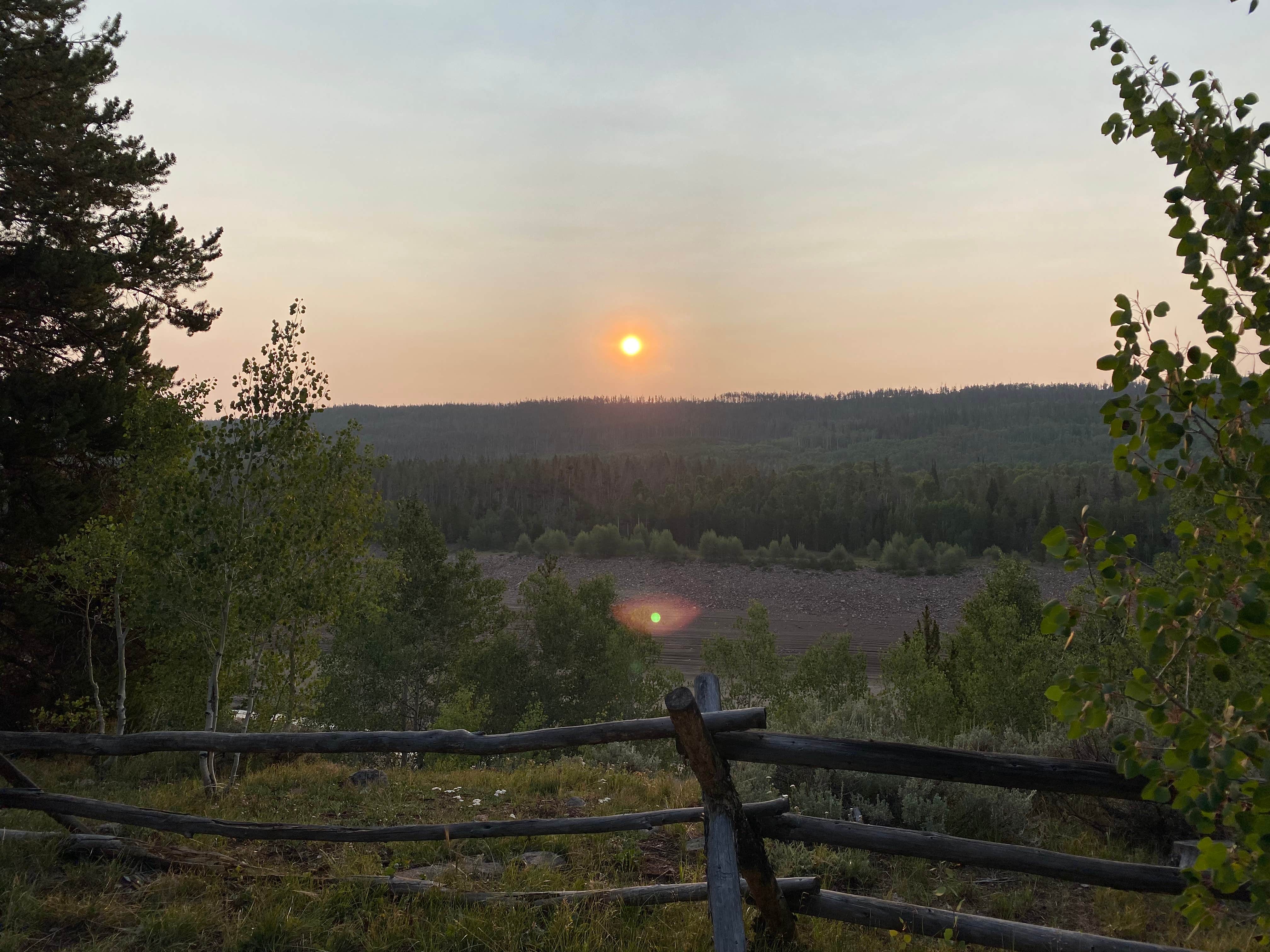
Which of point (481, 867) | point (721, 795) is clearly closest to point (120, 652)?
point (481, 867)

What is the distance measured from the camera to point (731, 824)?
4.55 m

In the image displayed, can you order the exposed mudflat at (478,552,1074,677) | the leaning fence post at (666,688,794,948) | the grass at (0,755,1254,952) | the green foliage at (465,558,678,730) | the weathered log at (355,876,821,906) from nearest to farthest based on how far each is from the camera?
the leaning fence post at (666,688,794,948)
the grass at (0,755,1254,952)
the weathered log at (355,876,821,906)
the green foliage at (465,558,678,730)
the exposed mudflat at (478,552,1074,677)

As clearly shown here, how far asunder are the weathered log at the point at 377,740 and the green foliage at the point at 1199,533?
7.78 feet

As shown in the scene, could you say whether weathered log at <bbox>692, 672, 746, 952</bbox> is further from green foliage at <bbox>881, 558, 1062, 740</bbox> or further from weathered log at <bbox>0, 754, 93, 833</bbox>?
green foliage at <bbox>881, 558, 1062, 740</bbox>

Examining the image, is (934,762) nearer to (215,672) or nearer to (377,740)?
(377,740)

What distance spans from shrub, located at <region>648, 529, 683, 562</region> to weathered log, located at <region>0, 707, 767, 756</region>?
369ft

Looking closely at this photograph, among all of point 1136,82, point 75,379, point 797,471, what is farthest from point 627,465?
Result: point 1136,82

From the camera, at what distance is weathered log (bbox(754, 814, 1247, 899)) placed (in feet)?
16.5

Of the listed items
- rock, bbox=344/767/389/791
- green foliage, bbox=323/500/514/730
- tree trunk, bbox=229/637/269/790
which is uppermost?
tree trunk, bbox=229/637/269/790

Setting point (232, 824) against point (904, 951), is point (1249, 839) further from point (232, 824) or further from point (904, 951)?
point (232, 824)

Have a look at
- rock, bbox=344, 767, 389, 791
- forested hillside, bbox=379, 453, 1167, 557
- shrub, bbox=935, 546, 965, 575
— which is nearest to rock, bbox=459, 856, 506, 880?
rock, bbox=344, 767, 389, 791

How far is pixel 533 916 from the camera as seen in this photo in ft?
16.9

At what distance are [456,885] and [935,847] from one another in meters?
3.28

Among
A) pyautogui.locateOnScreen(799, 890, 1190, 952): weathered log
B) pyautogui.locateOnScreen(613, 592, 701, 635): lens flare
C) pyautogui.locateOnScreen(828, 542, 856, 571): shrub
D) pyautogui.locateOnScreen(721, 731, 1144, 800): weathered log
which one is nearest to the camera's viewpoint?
pyautogui.locateOnScreen(721, 731, 1144, 800): weathered log
